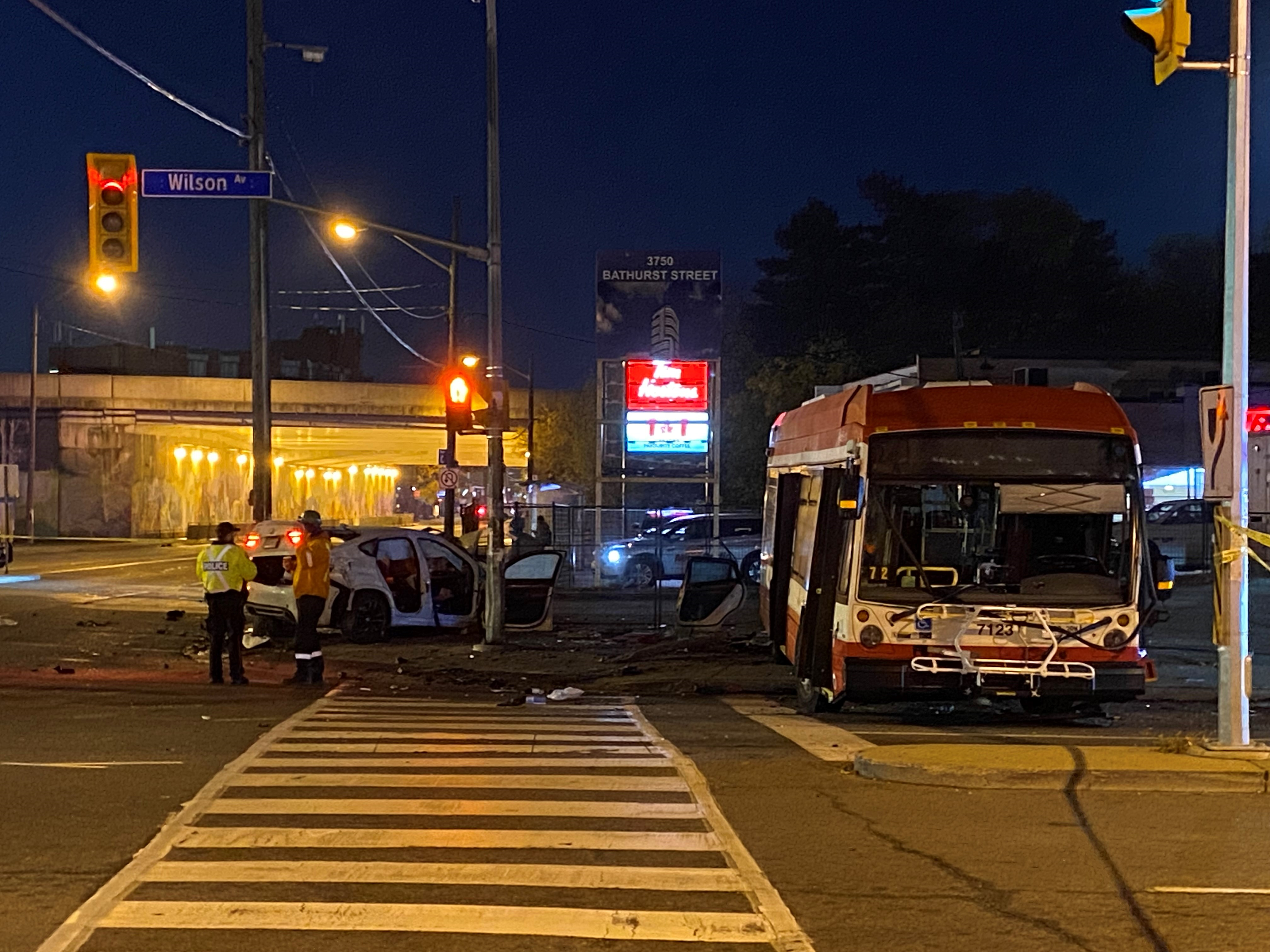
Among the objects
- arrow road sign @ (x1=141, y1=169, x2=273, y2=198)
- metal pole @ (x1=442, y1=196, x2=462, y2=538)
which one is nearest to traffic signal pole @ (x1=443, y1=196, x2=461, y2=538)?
metal pole @ (x1=442, y1=196, x2=462, y2=538)

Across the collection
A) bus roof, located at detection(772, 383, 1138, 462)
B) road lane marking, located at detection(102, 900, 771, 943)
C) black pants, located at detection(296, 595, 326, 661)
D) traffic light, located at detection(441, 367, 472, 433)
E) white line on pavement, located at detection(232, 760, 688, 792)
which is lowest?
white line on pavement, located at detection(232, 760, 688, 792)

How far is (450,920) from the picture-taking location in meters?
6.30

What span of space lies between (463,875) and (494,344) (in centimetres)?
1394

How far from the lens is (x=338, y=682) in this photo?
16.8m

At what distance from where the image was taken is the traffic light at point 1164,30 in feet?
32.7

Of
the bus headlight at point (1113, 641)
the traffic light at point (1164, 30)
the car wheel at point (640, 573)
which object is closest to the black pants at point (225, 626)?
the bus headlight at point (1113, 641)

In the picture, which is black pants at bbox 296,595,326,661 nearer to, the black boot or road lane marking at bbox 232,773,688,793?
the black boot

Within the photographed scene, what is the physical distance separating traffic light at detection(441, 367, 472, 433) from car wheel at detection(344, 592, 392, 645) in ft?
9.12

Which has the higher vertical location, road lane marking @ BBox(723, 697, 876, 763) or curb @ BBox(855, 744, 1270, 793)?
curb @ BBox(855, 744, 1270, 793)

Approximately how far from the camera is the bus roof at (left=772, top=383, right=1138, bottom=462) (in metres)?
12.3

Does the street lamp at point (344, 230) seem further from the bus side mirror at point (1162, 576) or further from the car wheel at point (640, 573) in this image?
the bus side mirror at point (1162, 576)

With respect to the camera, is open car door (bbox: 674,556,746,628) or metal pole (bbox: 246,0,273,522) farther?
metal pole (bbox: 246,0,273,522)

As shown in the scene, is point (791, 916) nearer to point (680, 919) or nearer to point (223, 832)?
Answer: point (680, 919)

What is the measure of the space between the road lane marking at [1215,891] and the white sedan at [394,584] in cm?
1280
